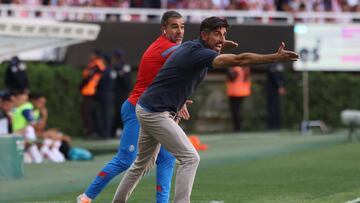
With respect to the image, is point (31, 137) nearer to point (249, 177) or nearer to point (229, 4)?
point (249, 177)

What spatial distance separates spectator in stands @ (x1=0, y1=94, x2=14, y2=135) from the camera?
653 inches

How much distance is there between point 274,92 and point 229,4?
3143 millimetres

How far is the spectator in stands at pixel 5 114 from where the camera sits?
16578 mm

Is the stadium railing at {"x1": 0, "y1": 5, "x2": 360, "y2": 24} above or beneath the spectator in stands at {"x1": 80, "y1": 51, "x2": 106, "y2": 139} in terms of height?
above

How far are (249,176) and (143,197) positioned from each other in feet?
8.99

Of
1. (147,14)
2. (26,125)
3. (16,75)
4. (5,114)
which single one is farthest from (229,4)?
(5,114)

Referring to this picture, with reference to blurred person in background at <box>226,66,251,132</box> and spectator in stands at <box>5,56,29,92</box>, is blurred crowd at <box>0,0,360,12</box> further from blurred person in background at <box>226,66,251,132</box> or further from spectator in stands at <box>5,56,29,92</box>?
spectator in stands at <box>5,56,29,92</box>

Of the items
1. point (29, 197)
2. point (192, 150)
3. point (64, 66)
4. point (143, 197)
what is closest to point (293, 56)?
point (192, 150)

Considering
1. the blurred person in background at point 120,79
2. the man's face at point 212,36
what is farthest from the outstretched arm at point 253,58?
the blurred person in background at point 120,79

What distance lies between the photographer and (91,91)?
2266cm

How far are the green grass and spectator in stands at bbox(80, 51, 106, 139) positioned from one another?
3.64 meters

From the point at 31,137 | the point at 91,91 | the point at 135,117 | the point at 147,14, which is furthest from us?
the point at 147,14

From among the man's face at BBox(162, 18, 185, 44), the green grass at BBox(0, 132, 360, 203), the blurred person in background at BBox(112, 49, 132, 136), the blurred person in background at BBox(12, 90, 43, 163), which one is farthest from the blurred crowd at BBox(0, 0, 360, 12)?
the man's face at BBox(162, 18, 185, 44)

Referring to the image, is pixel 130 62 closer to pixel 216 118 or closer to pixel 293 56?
pixel 216 118
